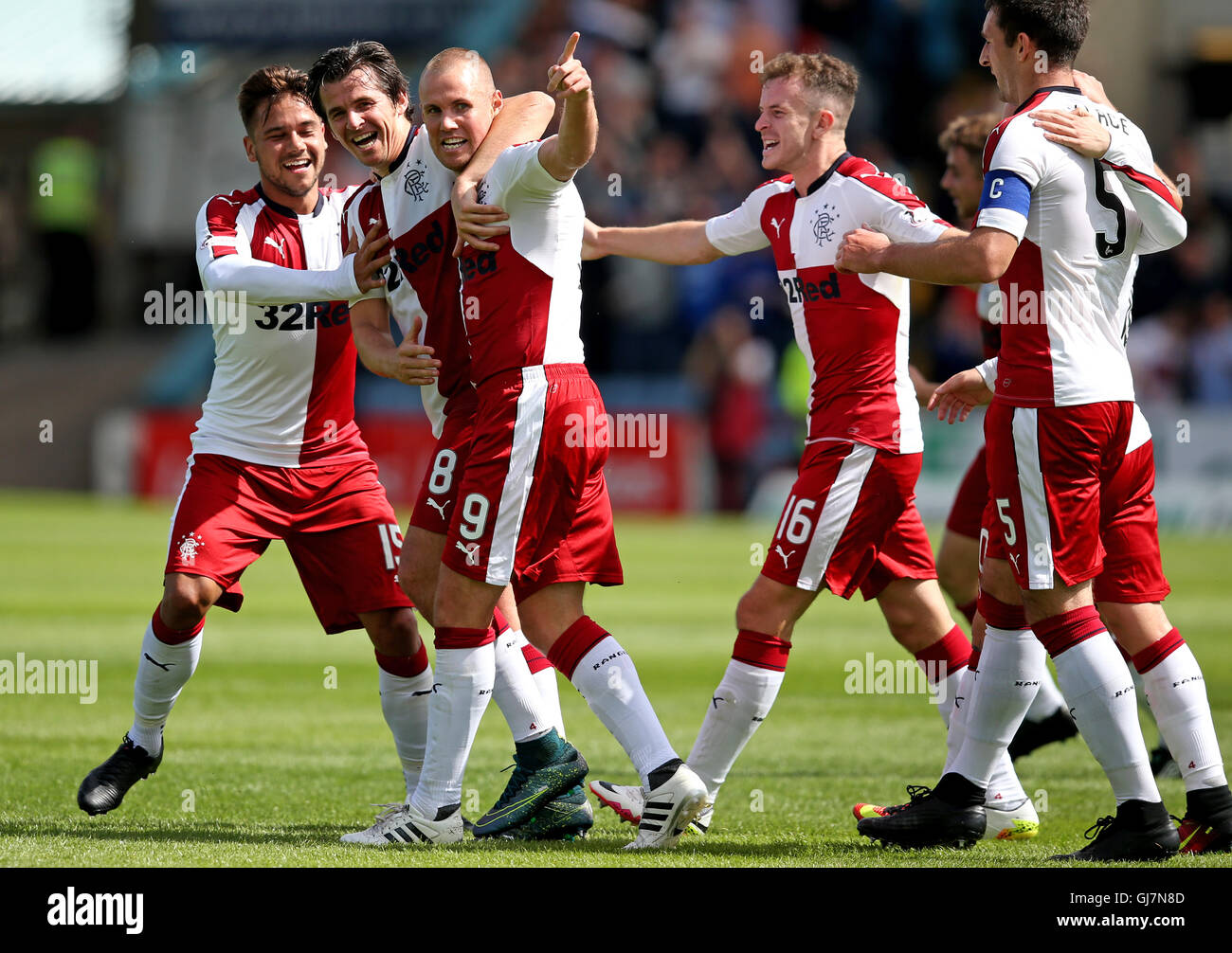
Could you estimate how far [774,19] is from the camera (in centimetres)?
2416

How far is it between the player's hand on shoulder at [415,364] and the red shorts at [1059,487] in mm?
1829

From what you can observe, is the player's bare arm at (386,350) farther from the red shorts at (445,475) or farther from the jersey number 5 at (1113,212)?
the jersey number 5 at (1113,212)

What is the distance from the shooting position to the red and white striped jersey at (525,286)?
16.8ft

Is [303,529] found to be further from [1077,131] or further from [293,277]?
[1077,131]

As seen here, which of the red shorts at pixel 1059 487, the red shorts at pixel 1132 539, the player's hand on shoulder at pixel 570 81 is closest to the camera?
the player's hand on shoulder at pixel 570 81

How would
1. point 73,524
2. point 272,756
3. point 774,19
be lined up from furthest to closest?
point 774,19
point 73,524
point 272,756

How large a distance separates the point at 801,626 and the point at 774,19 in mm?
14503

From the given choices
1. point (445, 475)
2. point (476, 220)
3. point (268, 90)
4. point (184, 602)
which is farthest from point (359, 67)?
point (184, 602)

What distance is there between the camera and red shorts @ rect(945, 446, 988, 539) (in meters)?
6.63

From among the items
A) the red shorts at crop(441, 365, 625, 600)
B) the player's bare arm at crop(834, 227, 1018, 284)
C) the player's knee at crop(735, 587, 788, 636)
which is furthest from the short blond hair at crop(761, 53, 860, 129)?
the player's knee at crop(735, 587, 788, 636)

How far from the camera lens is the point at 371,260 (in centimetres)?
532

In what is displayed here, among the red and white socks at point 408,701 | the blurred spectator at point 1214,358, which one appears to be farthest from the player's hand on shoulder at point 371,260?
the blurred spectator at point 1214,358
